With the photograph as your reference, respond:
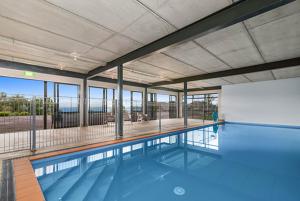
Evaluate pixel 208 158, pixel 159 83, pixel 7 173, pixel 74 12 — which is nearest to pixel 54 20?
pixel 74 12

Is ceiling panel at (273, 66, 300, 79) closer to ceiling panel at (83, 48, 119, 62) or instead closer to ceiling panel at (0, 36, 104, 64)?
ceiling panel at (83, 48, 119, 62)

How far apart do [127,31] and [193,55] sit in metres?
2.47

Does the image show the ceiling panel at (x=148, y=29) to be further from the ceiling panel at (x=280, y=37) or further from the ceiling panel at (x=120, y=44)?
the ceiling panel at (x=280, y=37)

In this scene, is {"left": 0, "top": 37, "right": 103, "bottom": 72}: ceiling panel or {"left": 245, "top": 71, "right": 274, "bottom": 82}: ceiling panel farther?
{"left": 245, "top": 71, "right": 274, "bottom": 82}: ceiling panel

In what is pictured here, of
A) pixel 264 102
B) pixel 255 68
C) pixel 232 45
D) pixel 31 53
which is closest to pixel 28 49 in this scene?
pixel 31 53

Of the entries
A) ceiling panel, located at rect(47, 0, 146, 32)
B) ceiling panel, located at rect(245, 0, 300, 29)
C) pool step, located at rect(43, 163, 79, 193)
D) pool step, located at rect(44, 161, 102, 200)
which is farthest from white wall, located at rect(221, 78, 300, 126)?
pool step, located at rect(43, 163, 79, 193)

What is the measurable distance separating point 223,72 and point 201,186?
5.77 meters

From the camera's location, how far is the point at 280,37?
11.3 ft

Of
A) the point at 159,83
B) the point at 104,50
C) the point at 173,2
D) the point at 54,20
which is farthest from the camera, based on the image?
the point at 159,83

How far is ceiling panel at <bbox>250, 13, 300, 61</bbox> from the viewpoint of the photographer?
2894mm

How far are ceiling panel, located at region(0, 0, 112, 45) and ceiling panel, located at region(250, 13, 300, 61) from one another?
3477mm

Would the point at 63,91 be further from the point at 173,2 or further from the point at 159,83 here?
the point at 173,2

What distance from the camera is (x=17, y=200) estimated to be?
1683 mm

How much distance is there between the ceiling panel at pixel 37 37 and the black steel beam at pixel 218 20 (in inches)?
79.7
